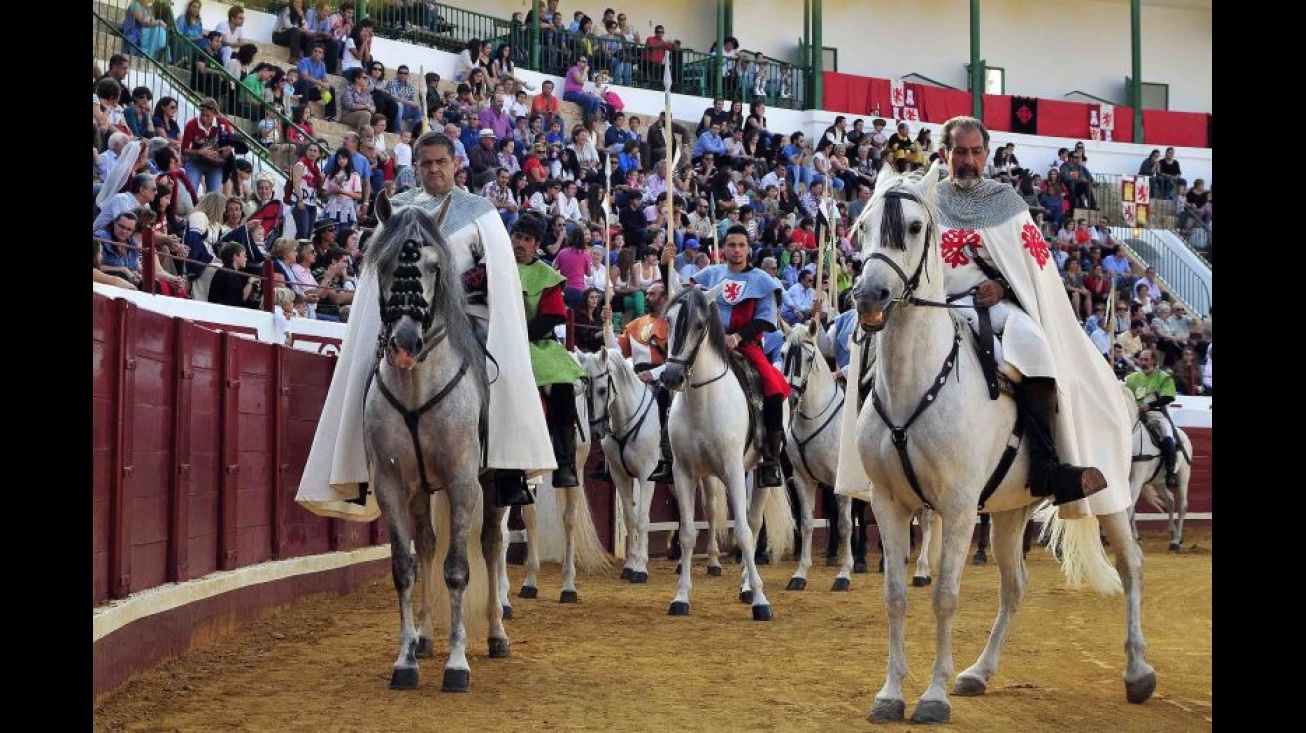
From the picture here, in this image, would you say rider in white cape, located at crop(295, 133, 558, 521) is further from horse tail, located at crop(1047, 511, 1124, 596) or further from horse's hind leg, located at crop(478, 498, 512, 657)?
horse tail, located at crop(1047, 511, 1124, 596)

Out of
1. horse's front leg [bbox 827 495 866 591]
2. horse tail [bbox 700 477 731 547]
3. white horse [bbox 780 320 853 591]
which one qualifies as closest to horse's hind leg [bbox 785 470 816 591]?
white horse [bbox 780 320 853 591]

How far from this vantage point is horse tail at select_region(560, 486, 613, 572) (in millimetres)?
12188

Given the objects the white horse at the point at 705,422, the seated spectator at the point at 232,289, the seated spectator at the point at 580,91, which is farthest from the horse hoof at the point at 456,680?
the seated spectator at the point at 580,91

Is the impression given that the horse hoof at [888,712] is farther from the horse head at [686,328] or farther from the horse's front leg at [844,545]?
the horse's front leg at [844,545]

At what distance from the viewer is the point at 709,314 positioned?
32.5 ft

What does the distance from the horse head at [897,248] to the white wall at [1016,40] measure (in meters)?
28.0

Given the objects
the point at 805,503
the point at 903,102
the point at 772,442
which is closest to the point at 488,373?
the point at 772,442

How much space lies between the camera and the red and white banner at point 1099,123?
117ft

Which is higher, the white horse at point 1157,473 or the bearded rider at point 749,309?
the bearded rider at point 749,309

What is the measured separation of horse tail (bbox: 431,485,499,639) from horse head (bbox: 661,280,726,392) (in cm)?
210

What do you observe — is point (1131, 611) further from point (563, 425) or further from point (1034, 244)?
point (563, 425)

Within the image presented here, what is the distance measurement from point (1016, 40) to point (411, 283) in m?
33.9
